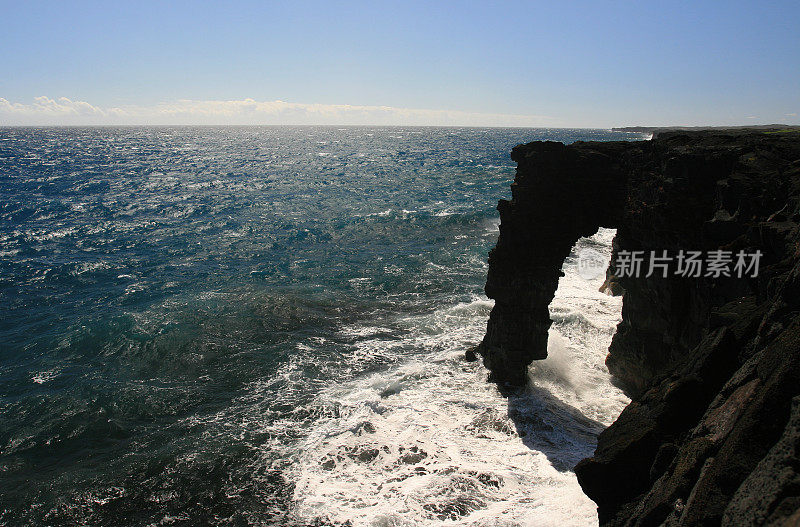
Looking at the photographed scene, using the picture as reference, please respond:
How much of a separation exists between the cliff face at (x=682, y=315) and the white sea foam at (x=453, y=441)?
2034 mm

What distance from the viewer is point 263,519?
46.2 ft

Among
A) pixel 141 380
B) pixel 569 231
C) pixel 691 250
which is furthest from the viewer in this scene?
pixel 141 380

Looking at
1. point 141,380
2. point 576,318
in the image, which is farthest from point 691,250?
point 141,380

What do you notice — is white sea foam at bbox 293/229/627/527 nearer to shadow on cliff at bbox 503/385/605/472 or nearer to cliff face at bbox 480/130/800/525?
shadow on cliff at bbox 503/385/605/472

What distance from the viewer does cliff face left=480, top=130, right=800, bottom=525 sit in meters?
6.18

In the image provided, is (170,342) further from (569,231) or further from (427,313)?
(569,231)

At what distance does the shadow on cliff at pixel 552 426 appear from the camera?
16.9 meters

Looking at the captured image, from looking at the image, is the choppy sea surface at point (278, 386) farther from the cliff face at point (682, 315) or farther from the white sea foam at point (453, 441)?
the cliff face at point (682, 315)

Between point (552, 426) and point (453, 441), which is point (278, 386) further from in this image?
point (552, 426)

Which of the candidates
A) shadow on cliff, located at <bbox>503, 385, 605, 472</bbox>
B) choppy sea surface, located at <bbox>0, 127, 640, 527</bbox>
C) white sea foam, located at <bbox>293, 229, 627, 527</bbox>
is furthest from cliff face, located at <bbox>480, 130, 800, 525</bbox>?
choppy sea surface, located at <bbox>0, 127, 640, 527</bbox>

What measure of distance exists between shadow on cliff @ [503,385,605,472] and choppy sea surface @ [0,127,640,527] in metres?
0.09

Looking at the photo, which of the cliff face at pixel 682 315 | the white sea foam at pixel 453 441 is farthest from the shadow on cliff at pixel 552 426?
the cliff face at pixel 682 315

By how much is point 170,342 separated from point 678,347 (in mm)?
25328

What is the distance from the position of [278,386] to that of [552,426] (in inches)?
488
